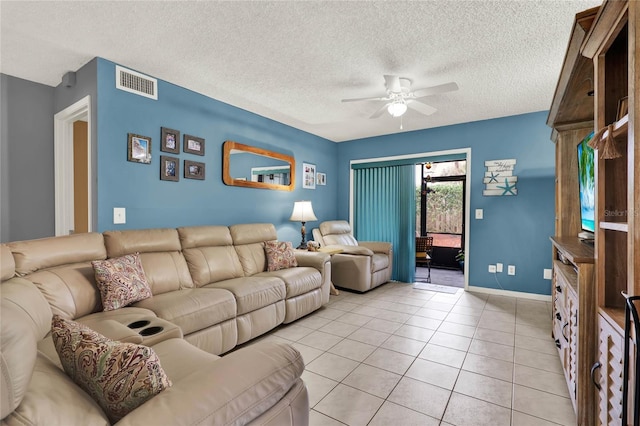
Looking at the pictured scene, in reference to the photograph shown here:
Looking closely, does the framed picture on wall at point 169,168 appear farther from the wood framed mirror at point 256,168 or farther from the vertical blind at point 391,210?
the vertical blind at point 391,210

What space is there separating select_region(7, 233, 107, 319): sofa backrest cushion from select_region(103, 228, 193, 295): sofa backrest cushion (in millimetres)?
153

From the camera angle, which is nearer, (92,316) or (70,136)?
(92,316)

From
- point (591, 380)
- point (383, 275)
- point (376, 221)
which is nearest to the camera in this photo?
point (591, 380)

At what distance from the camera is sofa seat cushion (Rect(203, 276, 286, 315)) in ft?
8.46

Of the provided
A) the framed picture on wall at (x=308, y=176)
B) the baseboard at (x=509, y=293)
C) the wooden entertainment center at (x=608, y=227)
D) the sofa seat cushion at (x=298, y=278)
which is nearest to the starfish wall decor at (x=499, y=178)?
the baseboard at (x=509, y=293)

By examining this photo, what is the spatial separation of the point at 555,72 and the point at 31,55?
15.1 ft

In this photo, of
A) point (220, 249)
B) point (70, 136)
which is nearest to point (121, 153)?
point (70, 136)

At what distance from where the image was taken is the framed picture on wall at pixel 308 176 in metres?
4.89

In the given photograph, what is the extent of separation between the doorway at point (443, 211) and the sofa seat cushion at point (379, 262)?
1.84 m

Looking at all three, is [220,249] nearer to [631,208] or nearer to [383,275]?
[383,275]

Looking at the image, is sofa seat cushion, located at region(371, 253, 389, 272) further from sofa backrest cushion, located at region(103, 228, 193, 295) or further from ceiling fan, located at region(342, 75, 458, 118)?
sofa backrest cushion, located at region(103, 228, 193, 295)

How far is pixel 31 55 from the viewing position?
2.51 meters

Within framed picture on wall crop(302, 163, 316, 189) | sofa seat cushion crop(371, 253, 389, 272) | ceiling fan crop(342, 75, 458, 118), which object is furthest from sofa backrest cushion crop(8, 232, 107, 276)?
sofa seat cushion crop(371, 253, 389, 272)

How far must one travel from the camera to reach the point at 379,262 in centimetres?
450
